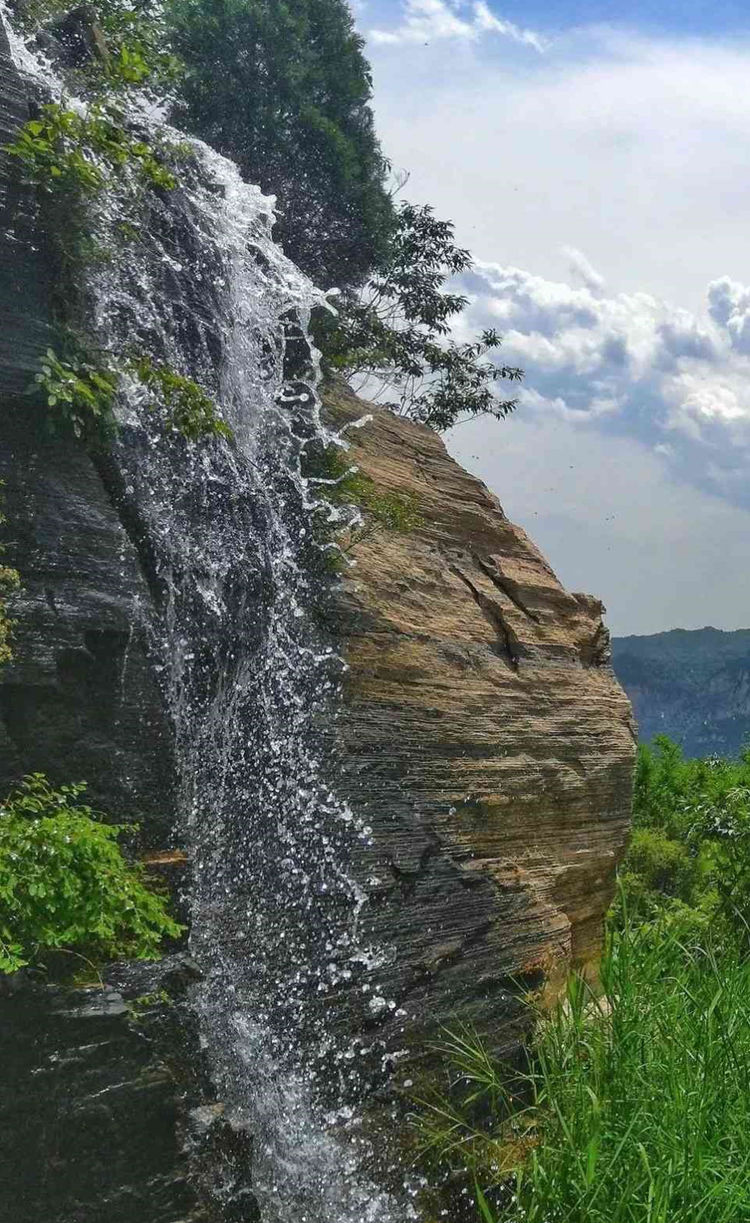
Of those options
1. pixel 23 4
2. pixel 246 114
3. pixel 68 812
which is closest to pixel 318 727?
pixel 68 812

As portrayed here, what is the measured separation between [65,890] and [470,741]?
329cm

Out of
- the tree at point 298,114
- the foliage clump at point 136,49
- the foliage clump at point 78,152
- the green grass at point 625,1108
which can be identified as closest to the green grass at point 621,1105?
the green grass at point 625,1108

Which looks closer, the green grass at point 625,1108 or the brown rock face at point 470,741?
the green grass at point 625,1108

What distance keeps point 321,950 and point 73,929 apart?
147 cm

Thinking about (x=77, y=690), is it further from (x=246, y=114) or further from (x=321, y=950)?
(x=246, y=114)

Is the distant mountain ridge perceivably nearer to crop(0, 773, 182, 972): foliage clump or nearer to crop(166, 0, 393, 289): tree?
crop(166, 0, 393, 289): tree

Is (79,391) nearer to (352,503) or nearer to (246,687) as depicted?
(246,687)

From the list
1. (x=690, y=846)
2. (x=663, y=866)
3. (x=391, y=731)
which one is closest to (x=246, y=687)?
(x=391, y=731)

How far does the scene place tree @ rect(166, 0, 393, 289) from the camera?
528 inches

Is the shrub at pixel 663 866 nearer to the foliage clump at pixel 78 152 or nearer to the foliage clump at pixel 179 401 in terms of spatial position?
the foliage clump at pixel 179 401

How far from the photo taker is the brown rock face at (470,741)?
5.80 m

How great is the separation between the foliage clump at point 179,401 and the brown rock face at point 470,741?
1263 mm

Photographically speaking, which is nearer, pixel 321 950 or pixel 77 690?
pixel 77 690

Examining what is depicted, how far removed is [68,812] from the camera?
14.7ft
